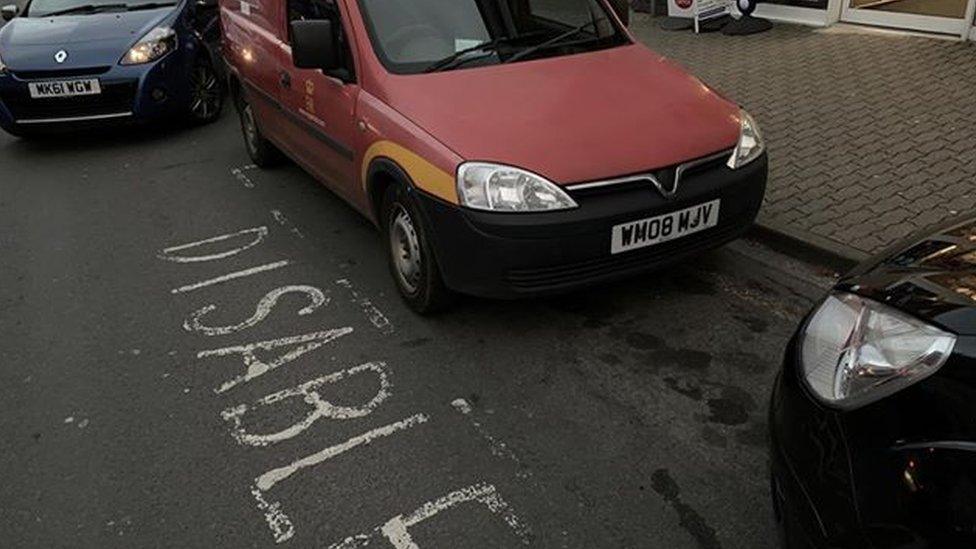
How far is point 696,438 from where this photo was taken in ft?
9.96

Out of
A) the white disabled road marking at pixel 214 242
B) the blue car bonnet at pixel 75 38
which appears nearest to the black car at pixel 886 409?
the white disabled road marking at pixel 214 242

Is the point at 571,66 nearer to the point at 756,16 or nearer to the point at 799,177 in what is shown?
the point at 799,177

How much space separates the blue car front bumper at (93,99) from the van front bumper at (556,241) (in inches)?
186

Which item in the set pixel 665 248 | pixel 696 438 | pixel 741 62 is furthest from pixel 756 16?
pixel 696 438

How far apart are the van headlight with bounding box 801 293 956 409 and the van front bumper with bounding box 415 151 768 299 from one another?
1.41 metres

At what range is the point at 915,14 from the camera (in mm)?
8164

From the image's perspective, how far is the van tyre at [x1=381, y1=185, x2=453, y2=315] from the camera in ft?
12.3

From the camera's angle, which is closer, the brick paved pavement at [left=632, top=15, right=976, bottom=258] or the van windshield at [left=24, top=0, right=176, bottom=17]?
the brick paved pavement at [left=632, top=15, right=976, bottom=258]

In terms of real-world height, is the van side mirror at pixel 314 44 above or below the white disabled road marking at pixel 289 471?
above

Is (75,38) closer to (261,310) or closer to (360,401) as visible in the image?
(261,310)

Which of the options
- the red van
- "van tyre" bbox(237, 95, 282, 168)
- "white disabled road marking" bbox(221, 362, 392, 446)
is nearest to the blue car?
"van tyre" bbox(237, 95, 282, 168)

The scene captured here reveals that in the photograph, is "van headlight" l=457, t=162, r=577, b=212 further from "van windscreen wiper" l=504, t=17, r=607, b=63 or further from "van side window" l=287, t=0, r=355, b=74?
"van side window" l=287, t=0, r=355, b=74

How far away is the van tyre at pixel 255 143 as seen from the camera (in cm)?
636

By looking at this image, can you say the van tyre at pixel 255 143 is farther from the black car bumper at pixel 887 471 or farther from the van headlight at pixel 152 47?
the black car bumper at pixel 887 471
